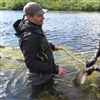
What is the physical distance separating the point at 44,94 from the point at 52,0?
180 feet

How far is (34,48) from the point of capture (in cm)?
487

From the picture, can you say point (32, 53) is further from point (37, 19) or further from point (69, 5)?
point (69, 5)

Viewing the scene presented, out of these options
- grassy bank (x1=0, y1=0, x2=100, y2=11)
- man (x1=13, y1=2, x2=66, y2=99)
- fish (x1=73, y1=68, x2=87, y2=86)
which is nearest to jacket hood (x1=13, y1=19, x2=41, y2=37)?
man (x1=13, y1=2, x2=66, y2=99)

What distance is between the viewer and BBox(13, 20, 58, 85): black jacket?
15.9 ft

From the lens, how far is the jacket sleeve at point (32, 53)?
484 cm

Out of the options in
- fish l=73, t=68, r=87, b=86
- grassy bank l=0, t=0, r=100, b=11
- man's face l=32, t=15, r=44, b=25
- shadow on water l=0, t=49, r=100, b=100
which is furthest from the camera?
grassy bank l=0, t=0, r=100, b=11

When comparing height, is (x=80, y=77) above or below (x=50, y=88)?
above

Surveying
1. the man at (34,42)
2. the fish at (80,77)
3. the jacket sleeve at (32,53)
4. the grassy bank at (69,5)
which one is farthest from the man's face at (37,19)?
the grassy bank at (69,5)

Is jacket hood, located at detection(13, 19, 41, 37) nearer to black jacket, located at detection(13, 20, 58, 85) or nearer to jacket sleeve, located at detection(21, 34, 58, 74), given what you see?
black jacket, located at detection(13, 20, 58, 85)

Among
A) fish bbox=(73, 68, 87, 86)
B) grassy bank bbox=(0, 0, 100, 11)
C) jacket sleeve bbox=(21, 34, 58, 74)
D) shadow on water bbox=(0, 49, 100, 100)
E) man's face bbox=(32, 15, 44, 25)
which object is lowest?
grassy bank bbox=(0, 0, 100, 11)

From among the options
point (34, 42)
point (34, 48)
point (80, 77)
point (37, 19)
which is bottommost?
point (80, 77)

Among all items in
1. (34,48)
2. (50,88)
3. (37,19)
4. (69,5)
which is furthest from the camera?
(69,5)

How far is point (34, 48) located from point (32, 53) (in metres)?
0.12

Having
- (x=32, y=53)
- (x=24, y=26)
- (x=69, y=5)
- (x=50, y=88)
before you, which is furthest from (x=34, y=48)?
(x=69, y=5)
